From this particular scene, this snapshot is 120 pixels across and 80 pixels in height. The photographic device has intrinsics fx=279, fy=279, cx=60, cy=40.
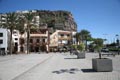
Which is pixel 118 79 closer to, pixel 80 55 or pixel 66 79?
pixel 66 79

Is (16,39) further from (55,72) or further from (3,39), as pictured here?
(55,72)

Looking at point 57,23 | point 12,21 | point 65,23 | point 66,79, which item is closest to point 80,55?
point 66,79

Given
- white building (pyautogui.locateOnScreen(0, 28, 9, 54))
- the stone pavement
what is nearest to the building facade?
white building (pyautogui.locateOnScreen(0, 28, 9, 54))

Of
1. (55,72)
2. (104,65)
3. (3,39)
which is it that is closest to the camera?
(104,65)

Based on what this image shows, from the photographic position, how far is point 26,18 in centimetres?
8400

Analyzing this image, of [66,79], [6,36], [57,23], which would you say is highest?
[57,23]

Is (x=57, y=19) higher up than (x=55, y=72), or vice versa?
(x=57, y=19)

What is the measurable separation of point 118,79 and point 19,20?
68252 mm

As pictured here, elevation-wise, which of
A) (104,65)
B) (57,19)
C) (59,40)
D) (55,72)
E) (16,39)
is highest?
(57,19)

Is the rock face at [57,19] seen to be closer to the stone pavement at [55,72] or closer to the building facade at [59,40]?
the building facade at [59,40]

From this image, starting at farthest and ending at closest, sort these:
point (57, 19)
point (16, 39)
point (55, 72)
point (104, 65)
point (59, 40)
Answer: point (57, 19) → point (59, 40) → point (16, 39) → point (55, 72) → point (104, 65)

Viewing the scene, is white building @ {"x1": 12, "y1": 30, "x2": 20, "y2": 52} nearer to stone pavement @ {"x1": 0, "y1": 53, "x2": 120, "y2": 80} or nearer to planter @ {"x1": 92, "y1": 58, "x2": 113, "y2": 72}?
stone pavement @ {"x1": 0, "y1": 53, "x2": 120, "y2": 80}

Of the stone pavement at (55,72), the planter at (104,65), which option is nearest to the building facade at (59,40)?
the stone pavement at (55,72)

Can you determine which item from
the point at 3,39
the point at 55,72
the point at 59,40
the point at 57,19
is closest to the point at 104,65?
the point at 55,72
